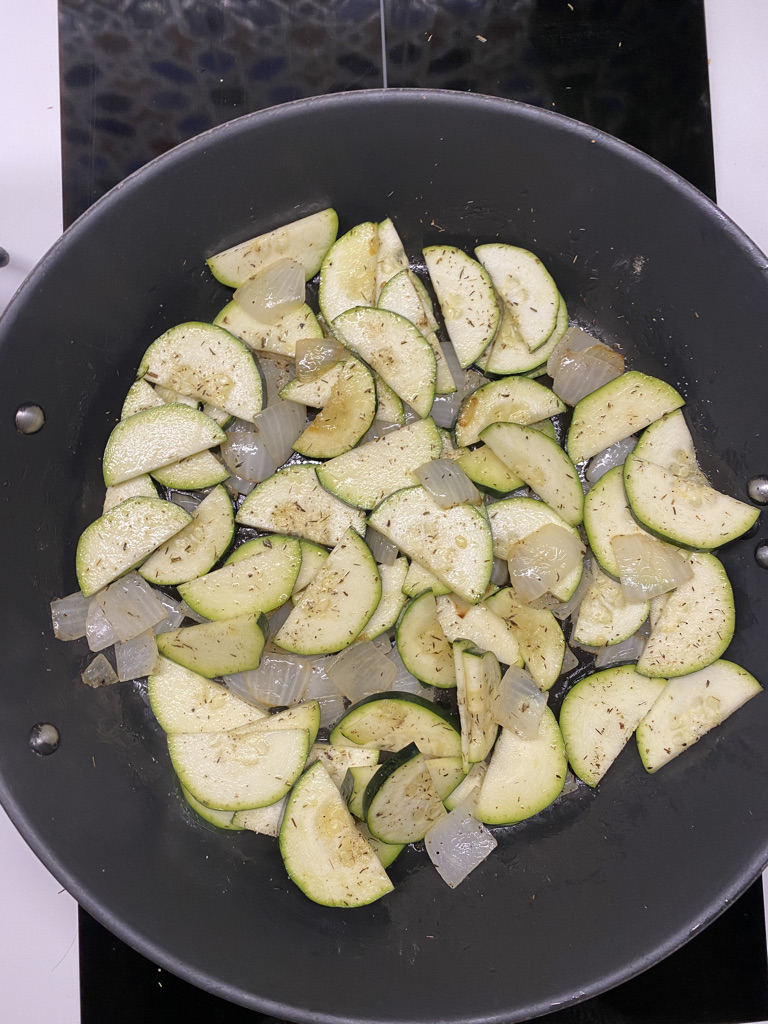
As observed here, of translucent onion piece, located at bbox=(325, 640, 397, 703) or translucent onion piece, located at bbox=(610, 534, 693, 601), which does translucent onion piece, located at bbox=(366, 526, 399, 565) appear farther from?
translucent onion piece, located at bbox=(610, 534, 693, 601)

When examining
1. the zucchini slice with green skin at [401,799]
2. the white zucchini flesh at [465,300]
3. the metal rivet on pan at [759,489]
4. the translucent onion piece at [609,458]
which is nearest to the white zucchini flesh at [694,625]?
the metal rivet on pan at [759,489]

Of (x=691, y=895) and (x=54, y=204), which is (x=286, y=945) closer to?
(x=691, y=895)

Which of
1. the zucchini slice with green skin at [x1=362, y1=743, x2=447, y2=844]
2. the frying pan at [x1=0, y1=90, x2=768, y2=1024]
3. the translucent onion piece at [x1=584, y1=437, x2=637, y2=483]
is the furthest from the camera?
the translucent onion piece at [x1=584, y1=437, x2=637, y2=483]

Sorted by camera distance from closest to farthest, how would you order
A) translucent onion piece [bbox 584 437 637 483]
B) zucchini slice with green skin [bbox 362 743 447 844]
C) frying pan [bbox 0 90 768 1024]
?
frying pan [bbox 0 90 768 1024], zucchini slice with green skin [bbox 362 743 447 844], translucent onion piece [bbox 584 437 637 483]

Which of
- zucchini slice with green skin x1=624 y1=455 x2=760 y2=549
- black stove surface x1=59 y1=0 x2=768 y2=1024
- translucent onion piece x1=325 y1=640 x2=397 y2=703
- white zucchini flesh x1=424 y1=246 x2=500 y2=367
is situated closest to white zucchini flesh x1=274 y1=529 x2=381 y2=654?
translucent onion piece x1=325 y1=640 x2=397 y2=703

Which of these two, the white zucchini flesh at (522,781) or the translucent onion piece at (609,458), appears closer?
the white zucchini flesh at (522,781)

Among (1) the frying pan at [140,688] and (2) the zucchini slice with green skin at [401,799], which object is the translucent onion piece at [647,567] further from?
(2) the zucchini slice with green skin at [401,799]
